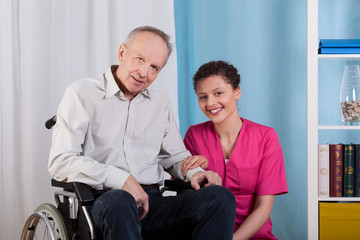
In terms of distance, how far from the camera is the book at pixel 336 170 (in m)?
2.38

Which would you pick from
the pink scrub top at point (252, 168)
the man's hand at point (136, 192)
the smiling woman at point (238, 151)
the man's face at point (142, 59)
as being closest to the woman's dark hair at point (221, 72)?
the smiling woman at point (238, 151)

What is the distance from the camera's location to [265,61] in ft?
9.00

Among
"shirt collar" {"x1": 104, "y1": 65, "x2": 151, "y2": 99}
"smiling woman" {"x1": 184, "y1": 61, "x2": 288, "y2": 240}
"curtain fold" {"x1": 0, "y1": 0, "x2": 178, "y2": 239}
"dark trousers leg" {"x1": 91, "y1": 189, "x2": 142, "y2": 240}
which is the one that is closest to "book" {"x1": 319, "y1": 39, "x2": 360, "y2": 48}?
"smiling woman" {"x1": 184, "y1": 61, "x2": 288, "y2": 240}

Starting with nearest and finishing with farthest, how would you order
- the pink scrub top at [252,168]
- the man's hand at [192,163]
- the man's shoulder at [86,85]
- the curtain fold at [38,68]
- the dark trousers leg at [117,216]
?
the dark trousers leg at [117,216] → the man's shoulder at [86,85] → the man's hand at [192,163] → the pink scrub top at [252,168] → the curtain fold at [38,68]

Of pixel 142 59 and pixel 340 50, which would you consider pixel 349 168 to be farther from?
pixel 142 59

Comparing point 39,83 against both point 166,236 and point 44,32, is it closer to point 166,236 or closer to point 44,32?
point 44,32

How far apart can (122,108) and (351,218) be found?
1300 millimetres

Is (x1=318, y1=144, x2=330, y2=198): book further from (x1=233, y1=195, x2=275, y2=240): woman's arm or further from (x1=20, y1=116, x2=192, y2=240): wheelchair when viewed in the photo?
(x1=20, y1=116, x2=192, y2=240): wheelchair

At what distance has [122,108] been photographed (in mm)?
1766

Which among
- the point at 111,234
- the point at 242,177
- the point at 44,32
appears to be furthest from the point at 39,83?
the point at 111,234

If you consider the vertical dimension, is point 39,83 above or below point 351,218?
above

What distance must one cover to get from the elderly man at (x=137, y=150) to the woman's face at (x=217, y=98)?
0.64 ft

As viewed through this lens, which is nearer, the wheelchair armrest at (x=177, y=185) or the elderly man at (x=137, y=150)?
the elderly man at (x=137, y=150)

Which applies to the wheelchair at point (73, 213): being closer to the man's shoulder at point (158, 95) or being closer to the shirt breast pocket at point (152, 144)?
the shirt breast pocket at point (152, 144)
